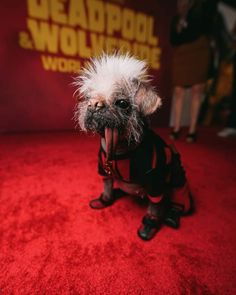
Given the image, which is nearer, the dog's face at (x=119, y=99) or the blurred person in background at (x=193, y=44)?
the dog's face at (x=119, y=99)

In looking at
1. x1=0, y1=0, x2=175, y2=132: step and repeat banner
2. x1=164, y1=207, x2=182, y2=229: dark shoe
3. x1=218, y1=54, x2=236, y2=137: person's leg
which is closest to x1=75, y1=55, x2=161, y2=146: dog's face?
x1=164, y1=207, x2=182, y2=229: dark shoe

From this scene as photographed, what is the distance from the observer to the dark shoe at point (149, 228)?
1.08 m

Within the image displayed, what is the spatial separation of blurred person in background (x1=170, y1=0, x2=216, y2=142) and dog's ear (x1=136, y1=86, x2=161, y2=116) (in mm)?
2027

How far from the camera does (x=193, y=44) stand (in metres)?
2.62

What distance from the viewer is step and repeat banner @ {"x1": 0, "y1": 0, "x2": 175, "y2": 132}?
2734mm

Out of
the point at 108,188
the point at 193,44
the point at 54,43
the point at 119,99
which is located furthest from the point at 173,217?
the point at 54,43

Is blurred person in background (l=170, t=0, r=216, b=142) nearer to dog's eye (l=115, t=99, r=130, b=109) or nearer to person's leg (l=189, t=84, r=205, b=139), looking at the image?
person's leg (l=189, t=84, r=205, b=139)

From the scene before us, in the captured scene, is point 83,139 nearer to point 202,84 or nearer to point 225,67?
point 202,84

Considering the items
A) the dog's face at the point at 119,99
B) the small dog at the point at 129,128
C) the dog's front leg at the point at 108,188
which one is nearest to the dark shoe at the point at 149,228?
the small dog at the point at 129,128

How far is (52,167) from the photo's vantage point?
6.40 feet

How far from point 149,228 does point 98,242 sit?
27 cm

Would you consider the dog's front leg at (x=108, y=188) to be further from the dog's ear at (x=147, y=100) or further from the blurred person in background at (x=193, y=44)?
the blurred person in background at (x=193, y=44)

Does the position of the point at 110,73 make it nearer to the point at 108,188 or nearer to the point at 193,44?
the point at 108,188

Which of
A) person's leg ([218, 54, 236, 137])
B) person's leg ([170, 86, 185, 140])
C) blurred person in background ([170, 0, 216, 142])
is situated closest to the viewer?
blurred person in background ([170, 0, 216, 142])
